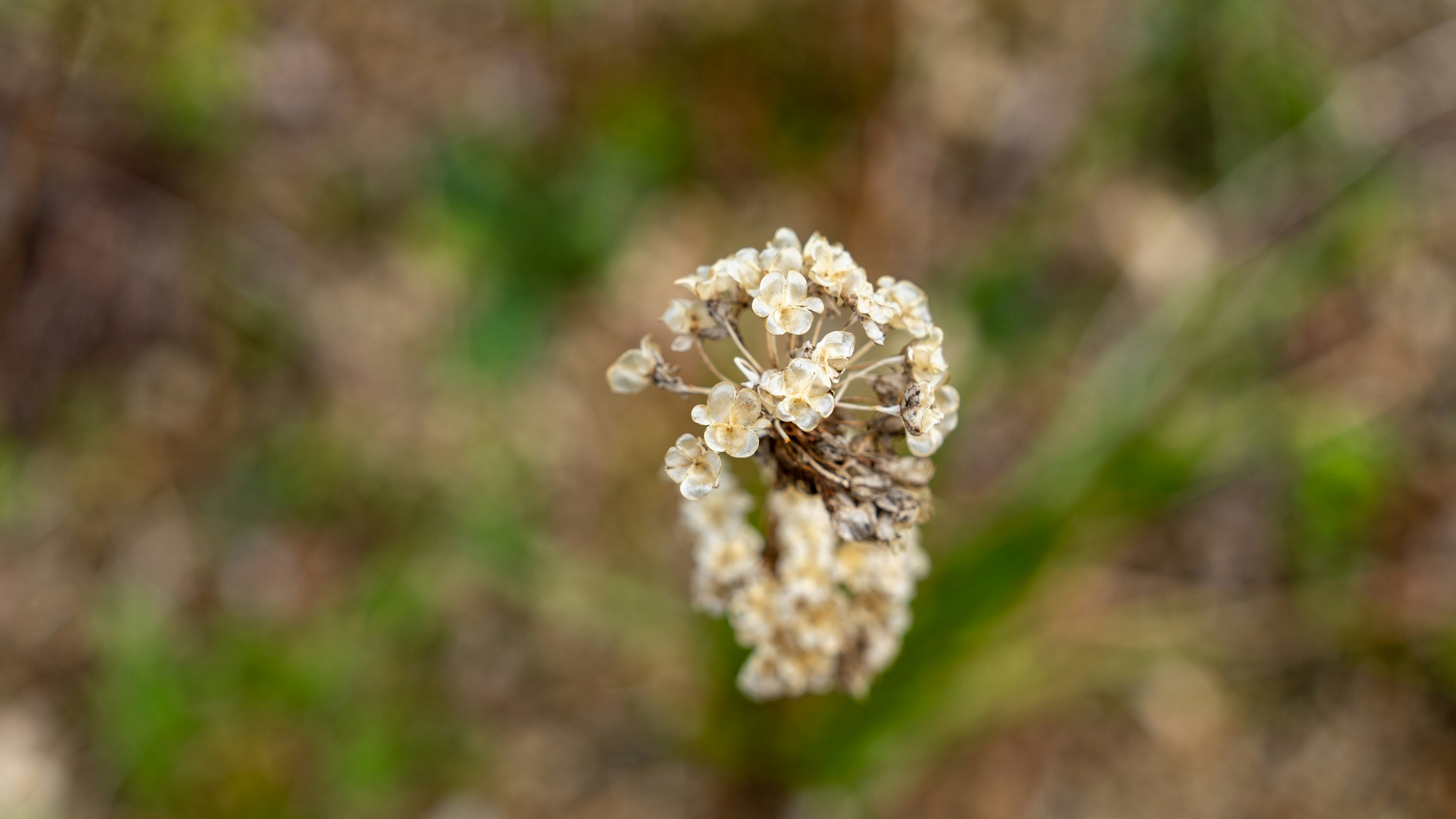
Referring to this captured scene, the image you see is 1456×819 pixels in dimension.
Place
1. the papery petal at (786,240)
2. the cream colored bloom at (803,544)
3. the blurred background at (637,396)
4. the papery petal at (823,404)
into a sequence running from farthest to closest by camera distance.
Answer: the blurred background at (637,396) < the cream colored bloom at (803,544) < the papery petal at (786,240) < the papery petal at (823,404)

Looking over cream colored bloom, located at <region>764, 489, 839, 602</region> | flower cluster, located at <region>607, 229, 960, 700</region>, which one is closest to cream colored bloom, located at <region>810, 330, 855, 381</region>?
flower cluster, located at <region>607, 229, 960, 700</region>

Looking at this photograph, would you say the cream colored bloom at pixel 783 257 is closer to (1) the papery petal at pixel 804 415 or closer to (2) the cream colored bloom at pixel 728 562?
(1) the papery petal at pixel 804 415

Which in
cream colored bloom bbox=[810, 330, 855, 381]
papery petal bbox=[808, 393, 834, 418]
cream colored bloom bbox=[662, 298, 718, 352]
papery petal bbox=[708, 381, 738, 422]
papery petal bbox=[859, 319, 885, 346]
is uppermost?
cream colored bloom bbox=[662, 298, 718, 352]

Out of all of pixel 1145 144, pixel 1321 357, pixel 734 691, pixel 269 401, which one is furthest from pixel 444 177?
pixel 1321 357

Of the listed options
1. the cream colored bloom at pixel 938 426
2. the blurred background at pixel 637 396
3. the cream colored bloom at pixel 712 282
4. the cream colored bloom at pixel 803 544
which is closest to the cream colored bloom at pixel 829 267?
the cream colored bloom at pixel 712 282

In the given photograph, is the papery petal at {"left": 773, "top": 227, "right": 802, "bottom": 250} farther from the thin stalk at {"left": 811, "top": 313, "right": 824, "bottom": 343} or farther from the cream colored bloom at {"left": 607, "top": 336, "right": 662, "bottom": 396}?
the cream colored bloom at {"left": 607, "top": 336, "right": 662, "bottom": 396}

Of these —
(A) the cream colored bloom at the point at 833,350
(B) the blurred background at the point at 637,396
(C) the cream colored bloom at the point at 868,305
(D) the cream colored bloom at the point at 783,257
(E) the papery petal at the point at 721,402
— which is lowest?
(E) the papery petal at the point at 721,402

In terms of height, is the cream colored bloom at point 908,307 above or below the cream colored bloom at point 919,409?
above

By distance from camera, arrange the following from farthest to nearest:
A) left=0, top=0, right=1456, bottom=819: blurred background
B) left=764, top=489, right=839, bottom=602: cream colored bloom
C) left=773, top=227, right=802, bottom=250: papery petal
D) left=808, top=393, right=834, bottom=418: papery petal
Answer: left=0, top=0, right=1456, bottom=819: blurred background < left=764, top=489, right=839, bottom=602: cream colored bloom < left=773, top=227, right=802, bottom=250: papery petal < left=808, top=393, right=834, bottom=418: papery petal
